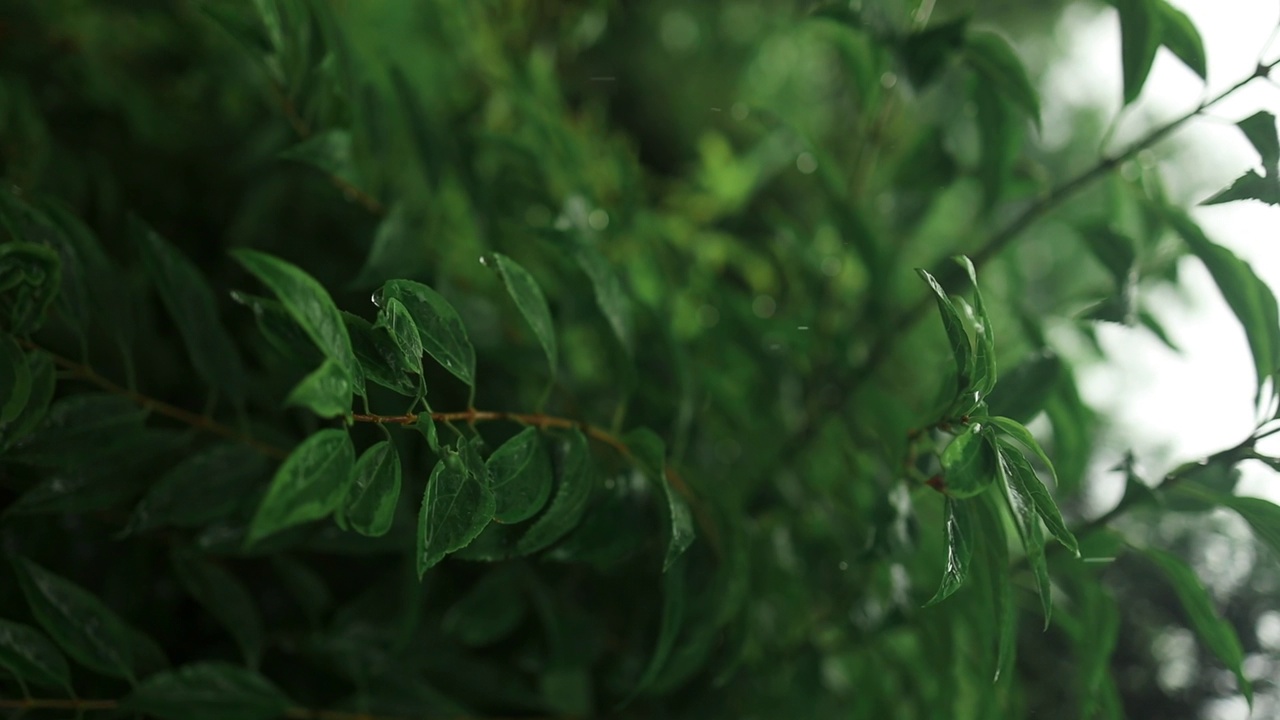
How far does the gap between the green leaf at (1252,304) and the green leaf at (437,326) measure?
0.25 metres

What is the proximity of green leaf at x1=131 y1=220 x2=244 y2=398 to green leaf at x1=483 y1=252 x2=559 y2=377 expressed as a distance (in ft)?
0.47

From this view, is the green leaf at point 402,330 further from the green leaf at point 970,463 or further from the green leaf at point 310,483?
the green leaf at point 970,463

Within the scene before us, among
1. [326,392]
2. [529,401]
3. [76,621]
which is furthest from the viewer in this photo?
[529,401]

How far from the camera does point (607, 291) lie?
12.2 inches

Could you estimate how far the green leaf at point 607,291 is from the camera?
297 millimetres

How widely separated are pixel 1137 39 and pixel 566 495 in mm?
255

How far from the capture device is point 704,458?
440 millimetres

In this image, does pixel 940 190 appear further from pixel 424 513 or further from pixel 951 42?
pixel 424 513

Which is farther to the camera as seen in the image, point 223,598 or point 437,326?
point 223,598

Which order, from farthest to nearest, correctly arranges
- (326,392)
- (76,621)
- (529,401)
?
(529,401) → (76,621) → (326,392)

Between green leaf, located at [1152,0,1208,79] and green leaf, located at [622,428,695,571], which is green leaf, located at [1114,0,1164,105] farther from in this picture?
green leaf, located at [622,428,695,571]

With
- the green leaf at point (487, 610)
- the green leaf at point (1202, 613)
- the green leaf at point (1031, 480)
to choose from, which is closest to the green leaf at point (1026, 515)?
the green leaf at point (1031, 480)

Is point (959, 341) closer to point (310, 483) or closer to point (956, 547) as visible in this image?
point (956, 547)

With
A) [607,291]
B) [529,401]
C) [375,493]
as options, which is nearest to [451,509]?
[375,493]
